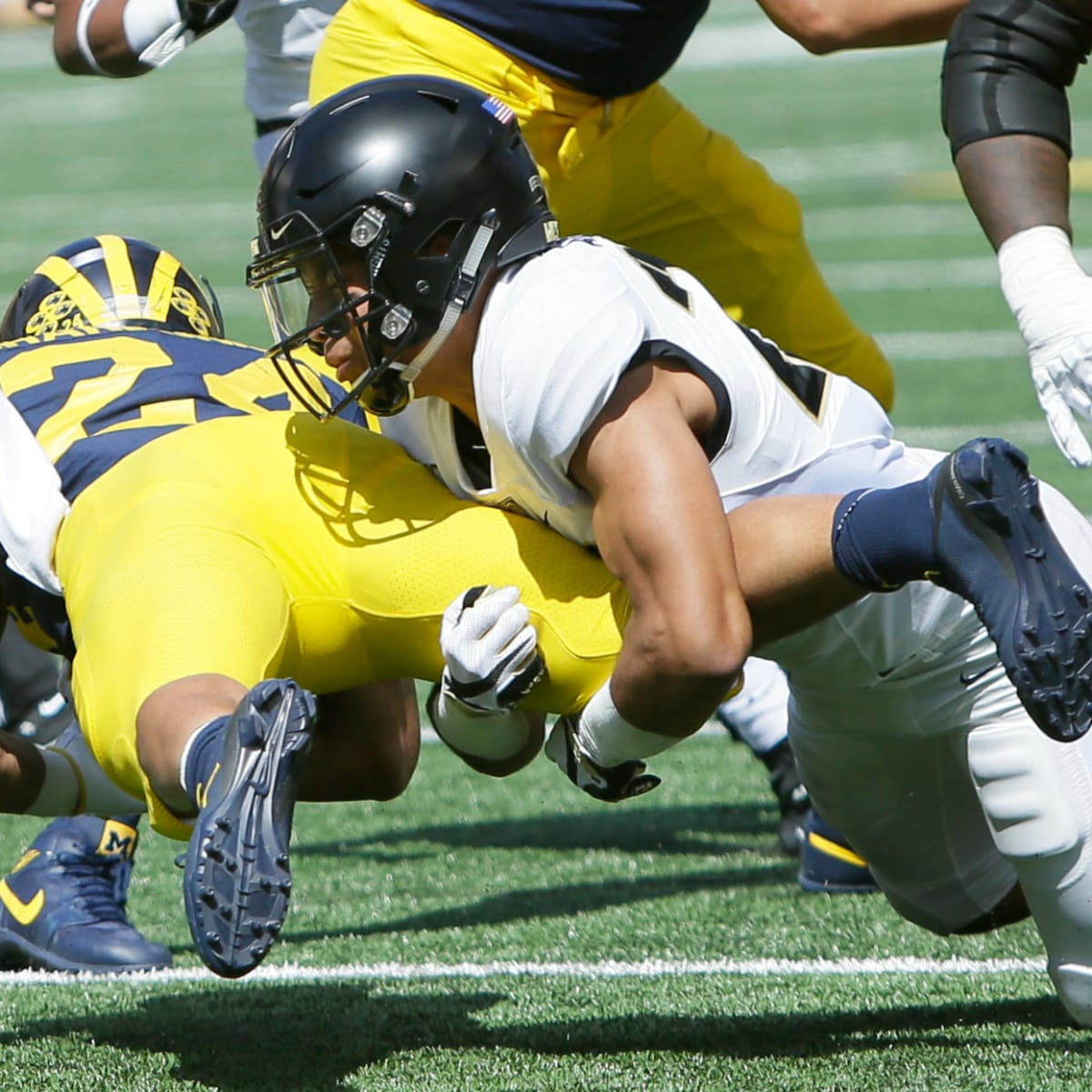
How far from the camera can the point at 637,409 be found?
2.63 meters

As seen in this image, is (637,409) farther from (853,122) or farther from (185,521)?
(853,122)

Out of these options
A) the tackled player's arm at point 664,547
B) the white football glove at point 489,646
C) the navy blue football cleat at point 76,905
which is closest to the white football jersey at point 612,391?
the tackled player's arm at point 664,547

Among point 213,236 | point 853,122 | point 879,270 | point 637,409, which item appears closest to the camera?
point 637,409

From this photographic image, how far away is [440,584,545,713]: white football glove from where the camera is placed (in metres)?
2.67

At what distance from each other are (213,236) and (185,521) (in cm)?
937

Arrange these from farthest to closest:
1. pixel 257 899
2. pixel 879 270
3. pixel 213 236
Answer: pixel 213 236 < pixel 879 270 < pixel 257 899

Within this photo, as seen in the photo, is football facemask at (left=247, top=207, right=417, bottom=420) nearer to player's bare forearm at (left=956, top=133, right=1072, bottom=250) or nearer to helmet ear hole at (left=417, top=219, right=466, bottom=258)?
helmet ear hole at (left=417, top=219, right=466, bottom=258)

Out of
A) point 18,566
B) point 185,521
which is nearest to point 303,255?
point 185,521

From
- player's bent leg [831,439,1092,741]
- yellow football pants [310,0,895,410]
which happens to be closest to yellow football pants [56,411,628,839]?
player's bent leg [831,439,1092,741]

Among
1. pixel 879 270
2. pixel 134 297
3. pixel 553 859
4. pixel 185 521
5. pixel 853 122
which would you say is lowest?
pixel 853 122

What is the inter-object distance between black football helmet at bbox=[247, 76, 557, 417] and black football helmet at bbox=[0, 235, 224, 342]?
0.71 metres

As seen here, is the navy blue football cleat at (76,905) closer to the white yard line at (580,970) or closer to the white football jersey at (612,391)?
the white yard line at (580,970)

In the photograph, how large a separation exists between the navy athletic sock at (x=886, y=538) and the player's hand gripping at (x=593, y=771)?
0.45m

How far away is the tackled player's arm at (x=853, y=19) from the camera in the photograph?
3.55 meters
